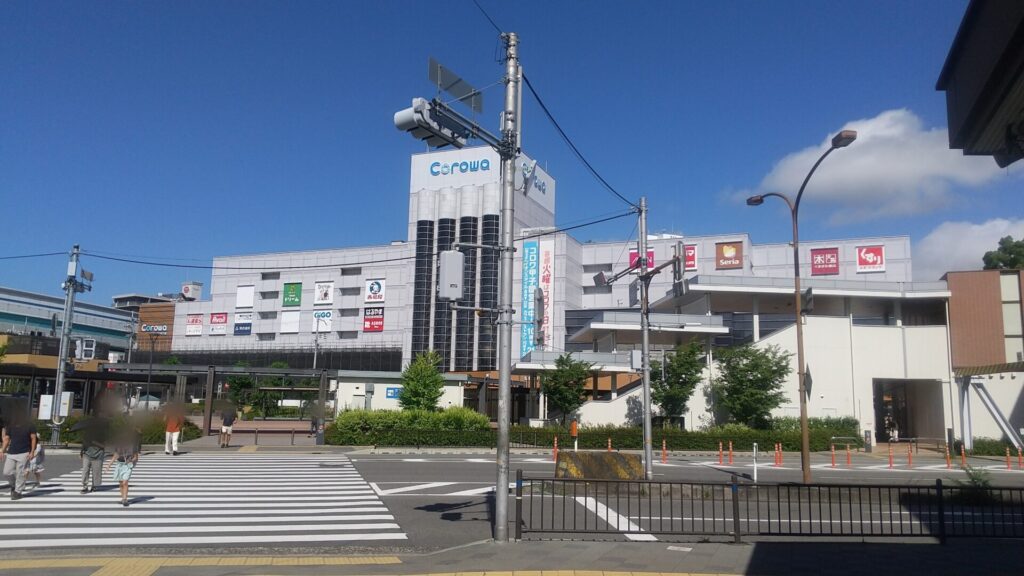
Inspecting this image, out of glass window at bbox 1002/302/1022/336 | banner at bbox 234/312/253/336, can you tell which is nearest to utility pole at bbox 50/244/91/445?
glass window at bbox 1002/302/1022/336

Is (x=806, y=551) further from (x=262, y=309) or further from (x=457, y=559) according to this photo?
(x=262, y=309)

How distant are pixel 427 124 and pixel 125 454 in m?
9.38

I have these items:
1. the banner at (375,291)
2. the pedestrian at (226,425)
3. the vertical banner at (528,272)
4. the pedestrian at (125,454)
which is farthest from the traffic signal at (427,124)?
the banner at (375,291)

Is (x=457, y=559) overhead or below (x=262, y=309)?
below

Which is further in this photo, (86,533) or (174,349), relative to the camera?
(174,349)

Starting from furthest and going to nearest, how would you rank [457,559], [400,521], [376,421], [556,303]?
[556,303], [376,421], [400,521], [457,559]

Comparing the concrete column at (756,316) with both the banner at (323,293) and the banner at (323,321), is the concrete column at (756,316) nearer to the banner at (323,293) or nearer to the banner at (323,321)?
the banner at (323,321)

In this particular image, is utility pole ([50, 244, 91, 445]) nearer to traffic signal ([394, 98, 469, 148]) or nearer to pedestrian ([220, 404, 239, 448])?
pedestrian ([220, 404, 239, 448])

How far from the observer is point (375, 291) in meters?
88.4

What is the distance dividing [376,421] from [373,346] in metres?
51.7

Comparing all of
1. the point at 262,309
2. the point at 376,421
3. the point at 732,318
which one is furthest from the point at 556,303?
the point at 376,421

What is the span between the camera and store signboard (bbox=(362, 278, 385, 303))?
290 ft

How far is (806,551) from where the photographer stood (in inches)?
432

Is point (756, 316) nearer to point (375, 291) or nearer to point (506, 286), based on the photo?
point (506, 286)
